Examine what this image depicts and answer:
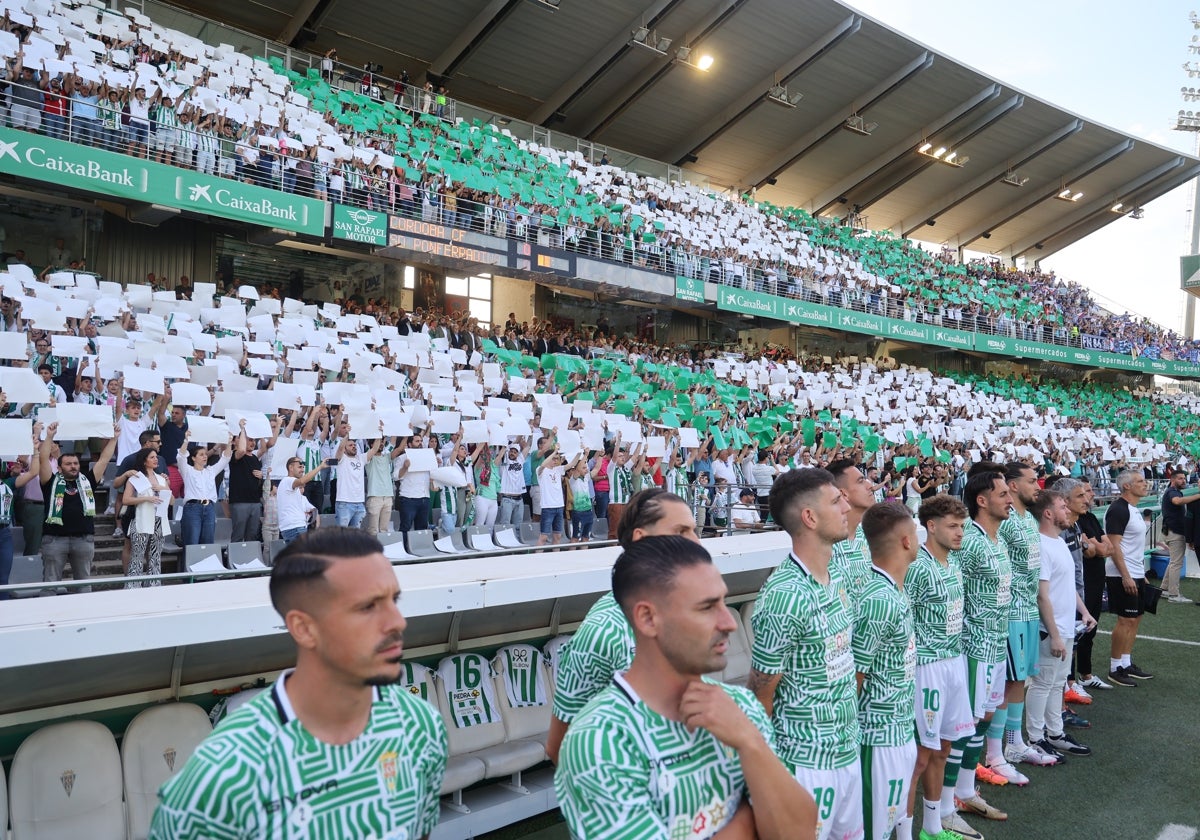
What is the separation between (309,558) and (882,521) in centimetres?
281

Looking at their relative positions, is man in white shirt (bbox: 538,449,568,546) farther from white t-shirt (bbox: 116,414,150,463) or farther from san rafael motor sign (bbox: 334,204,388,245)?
san rafael motor sign (bbox: 334,204,388,245)

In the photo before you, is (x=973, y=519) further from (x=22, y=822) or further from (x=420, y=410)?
(x=420, y=410)

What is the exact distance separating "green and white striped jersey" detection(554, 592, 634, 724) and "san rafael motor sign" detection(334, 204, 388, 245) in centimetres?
1570

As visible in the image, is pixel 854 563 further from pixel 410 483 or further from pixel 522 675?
pixel 410 483

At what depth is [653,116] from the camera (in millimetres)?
30641

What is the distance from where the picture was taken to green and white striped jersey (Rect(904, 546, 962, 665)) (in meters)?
4.31

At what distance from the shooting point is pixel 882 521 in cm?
386

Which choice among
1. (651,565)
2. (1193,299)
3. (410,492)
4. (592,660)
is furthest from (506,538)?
(1193,299)

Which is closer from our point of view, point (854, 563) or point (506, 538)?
point (854, 563)

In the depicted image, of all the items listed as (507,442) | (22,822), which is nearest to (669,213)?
(507,442)

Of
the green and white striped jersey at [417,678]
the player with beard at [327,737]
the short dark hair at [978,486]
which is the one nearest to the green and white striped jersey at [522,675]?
the green and white striped jersey at [417,678]

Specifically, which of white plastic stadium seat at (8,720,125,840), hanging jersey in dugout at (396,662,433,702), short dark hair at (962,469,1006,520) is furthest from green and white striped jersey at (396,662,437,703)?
short dark hair at (962,469,1006,520)

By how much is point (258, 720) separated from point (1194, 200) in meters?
62.2

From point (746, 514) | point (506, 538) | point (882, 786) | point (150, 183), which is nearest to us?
point (882, 786)
